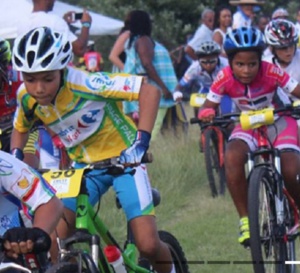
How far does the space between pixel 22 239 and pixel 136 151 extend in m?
1.51

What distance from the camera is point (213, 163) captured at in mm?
12781

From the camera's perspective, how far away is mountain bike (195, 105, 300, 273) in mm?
7836

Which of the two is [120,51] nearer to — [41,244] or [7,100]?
[7,100]

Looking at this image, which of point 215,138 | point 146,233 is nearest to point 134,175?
point 146,233

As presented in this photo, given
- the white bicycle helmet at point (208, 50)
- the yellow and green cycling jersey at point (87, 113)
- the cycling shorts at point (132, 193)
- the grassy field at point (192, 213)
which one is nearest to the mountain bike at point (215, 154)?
the grassy field at point (192, 213)

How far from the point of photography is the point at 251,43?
8.52m

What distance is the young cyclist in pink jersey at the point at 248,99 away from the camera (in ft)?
27.1

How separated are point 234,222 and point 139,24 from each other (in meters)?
4.10

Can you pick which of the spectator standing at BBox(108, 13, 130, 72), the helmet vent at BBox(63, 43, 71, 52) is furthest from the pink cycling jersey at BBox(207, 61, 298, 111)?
the spectator standing at BBox(108, 13, 130, 72)

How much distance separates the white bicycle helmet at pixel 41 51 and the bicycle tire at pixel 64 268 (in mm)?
1362

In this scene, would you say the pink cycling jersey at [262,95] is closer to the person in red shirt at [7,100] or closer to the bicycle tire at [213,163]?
the person in red shirt at [7,100]

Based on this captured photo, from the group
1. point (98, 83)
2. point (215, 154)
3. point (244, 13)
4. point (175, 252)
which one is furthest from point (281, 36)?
point (244, 13)

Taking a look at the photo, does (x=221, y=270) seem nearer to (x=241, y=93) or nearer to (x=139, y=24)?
(x=241, y=93)

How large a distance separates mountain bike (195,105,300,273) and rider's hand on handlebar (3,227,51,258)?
9.91 feet
